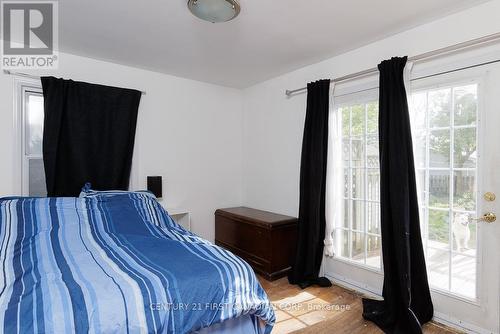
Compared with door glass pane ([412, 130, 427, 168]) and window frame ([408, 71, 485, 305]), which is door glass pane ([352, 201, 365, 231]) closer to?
window frame ([408, 71, 485, 305])

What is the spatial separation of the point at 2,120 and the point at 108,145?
86cm

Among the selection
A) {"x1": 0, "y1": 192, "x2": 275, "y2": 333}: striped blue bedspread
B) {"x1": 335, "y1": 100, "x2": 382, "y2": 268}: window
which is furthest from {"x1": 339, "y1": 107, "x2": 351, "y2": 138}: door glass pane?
{"x1": 0, "y1": 192, "x2": 275, "y2": 333}: striped blue bedspread

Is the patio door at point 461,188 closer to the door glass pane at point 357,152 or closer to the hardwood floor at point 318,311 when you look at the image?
the hardwood floor at point 318,311

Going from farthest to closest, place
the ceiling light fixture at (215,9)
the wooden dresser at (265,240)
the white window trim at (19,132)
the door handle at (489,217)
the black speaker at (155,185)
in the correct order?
the black speaker at (155,185)
the wooden dresser at (265,240)
the white window trim at (19,132)
the door handle at (489,217)
the ceiling light fixture at (215,9)

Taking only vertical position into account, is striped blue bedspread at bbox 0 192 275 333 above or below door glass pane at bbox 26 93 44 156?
below

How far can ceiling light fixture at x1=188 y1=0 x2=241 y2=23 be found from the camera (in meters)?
1.75

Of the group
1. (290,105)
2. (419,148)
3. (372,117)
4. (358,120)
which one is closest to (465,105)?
(419,148)

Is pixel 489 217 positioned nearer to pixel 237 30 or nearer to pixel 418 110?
pixel 418 110

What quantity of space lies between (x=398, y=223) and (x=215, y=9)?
205cm

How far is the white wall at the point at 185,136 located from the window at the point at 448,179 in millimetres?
2355

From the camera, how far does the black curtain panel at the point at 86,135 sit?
2.55 metres

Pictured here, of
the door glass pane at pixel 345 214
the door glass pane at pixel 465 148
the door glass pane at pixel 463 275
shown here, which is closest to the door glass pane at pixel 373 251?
the door glass pane at pixel 345 214

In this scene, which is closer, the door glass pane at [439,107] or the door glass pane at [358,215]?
the door glass pane at [439,107]

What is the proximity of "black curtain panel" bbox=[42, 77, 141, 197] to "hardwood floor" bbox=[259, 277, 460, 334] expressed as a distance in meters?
1.98
